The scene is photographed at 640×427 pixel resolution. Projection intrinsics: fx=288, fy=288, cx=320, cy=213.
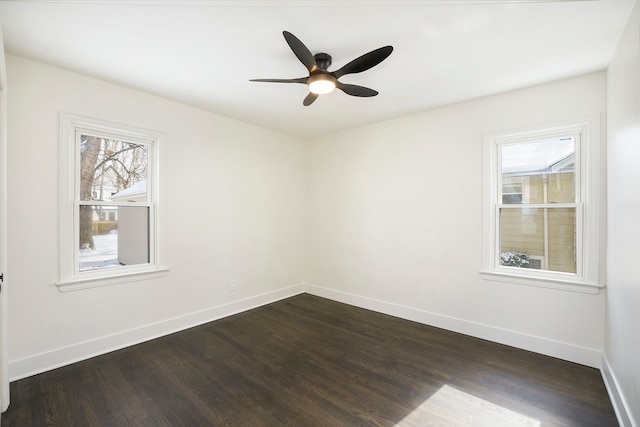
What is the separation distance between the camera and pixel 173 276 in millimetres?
3342

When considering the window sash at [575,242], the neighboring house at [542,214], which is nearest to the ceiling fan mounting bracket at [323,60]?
the neighboring house at [542,214]

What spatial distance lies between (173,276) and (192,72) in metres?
2.21

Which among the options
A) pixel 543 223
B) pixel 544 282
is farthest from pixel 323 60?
pixel 544 282

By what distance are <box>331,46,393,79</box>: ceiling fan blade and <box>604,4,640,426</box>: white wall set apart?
57.0 inches

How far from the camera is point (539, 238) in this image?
2.96m

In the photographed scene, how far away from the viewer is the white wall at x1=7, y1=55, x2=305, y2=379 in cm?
240

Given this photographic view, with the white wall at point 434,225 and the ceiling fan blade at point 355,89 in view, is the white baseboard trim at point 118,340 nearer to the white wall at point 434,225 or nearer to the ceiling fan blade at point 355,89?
the white wall at point 434,225

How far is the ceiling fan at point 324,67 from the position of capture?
190 cm

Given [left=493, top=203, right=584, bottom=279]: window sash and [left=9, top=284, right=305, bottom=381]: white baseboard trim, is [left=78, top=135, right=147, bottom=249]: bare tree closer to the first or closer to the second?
[left=9, top=284, right=305, bottom=381]: white baseboard trim

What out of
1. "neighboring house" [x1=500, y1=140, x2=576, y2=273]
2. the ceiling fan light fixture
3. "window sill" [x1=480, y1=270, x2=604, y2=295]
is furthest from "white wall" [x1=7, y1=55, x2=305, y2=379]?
"neighboring house" [x1=500, y1=140, x2=576, y2=273]

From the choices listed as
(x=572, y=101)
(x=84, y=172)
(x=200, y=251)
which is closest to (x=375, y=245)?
(x=200, y=251)

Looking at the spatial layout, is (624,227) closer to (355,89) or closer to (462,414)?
(462,414)

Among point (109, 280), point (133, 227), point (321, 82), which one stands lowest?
point (109, 280)

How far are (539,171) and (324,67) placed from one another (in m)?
2.42
